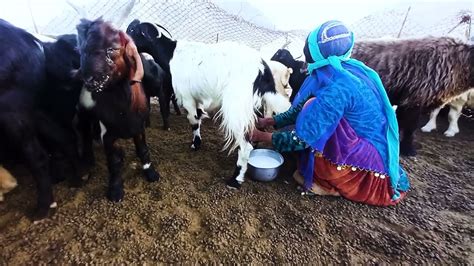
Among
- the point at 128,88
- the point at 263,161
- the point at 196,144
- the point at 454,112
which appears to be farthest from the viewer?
the point at 454,112

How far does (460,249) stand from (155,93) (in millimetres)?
3410

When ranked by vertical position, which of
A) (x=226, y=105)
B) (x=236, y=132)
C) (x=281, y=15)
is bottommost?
(x=281, y=15)

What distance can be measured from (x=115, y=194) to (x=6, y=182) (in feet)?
3.18

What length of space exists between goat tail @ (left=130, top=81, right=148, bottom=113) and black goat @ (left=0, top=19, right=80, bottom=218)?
47 cm

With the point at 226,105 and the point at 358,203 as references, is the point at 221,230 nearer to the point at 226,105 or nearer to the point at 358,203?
the point at 226,105

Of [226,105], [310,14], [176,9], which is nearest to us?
[226,105]

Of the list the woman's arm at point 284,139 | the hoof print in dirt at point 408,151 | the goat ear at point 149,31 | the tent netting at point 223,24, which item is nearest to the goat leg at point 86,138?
the goat ear at point 149,31

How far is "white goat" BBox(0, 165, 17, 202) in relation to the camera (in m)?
2.64

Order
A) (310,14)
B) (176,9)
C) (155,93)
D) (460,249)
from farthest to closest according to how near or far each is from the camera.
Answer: (310,14) → (176,9) → (155,93) → (460,249)

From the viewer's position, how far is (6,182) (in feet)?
8.72

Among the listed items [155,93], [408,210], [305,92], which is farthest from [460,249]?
[155,93]

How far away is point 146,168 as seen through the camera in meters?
2.96

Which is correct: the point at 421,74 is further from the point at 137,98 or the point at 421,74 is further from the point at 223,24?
the point at 137,98

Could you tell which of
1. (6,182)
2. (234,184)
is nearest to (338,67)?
(234,184)
